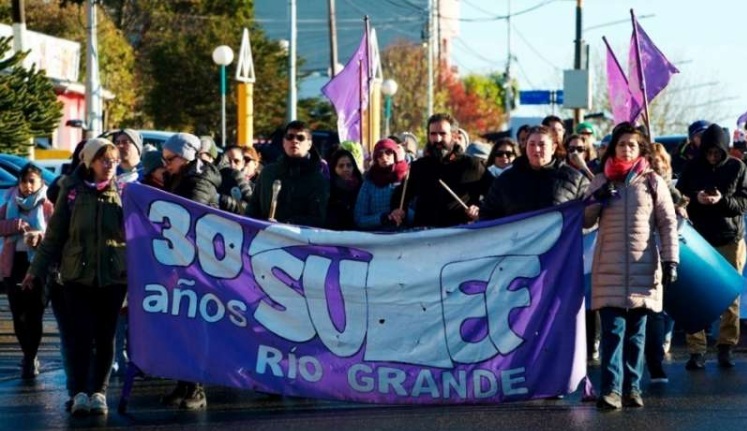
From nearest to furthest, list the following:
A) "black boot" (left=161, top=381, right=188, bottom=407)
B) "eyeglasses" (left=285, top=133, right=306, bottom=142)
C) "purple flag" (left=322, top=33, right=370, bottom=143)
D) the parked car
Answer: "black boot" (left=161, top=381, right=188, bottom=407) < "eyeglasses" (left=285, top=133, right=306, bottom=142) < "purple flag" (left=322, top=33, right=370, bottom=143) < the parked car

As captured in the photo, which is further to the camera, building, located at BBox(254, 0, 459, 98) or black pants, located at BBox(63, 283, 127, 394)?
building, located at BBox(254, 0, 459, 98)

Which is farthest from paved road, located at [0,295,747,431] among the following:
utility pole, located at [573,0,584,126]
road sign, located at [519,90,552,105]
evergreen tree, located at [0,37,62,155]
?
road sign, located at [519,90,552,105]

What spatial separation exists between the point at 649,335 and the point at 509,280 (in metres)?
2.03

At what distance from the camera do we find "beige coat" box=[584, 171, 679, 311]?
10000 millimetres

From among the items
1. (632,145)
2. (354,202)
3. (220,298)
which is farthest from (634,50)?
(220,298)

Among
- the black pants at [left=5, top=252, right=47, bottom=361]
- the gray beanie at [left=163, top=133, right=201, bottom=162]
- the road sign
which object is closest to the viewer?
the gray beanie at [left=163, top=133, right=201, bottom=162]

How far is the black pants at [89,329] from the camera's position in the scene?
32.6 feet

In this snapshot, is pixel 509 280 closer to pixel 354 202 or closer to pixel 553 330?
pixel 553 330

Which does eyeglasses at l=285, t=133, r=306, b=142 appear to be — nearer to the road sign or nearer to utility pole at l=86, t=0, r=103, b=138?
utility pole at l=86, t=0, r=103, b=138

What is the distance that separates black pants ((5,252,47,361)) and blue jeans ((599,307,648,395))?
14.0 feet

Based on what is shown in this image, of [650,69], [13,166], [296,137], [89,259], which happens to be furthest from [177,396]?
[13,166]

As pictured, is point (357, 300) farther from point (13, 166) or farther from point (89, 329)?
point (13, 166)

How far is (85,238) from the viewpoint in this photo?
990 centimetres

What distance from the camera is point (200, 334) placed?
9.91 metres
